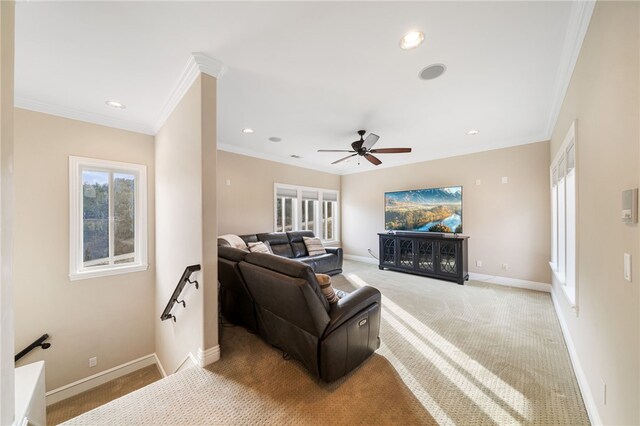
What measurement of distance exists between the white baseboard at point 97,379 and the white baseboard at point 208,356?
2.17 meters

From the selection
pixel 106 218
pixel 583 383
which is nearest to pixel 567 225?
pixel 583 383

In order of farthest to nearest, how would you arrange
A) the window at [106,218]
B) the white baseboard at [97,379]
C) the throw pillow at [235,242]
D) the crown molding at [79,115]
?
the throw pillow at [235,242], the window at [106,218], the white baseboard at [97,379], the crown molding at [79,115]

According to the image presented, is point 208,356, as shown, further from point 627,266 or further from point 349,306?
→ point 627,266

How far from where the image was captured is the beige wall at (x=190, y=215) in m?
2.08

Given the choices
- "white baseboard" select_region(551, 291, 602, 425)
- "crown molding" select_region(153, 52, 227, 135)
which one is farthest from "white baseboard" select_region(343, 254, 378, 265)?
"crown molding" select_region(153, 52, 227, 135)

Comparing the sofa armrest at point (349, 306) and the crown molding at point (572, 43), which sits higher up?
the crown molding at point (572, 43)

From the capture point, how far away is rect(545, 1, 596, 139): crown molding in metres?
1.55

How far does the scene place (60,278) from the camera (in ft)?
9.59

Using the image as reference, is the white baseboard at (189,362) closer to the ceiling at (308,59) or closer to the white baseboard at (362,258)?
the ceiling at (308,59)

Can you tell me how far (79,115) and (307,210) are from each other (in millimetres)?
4637

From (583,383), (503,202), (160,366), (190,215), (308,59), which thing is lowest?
(160,366)

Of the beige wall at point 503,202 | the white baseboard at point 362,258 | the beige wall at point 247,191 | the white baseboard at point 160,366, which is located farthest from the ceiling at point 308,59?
the white baseboard at point 362,258

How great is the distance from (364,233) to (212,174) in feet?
17.3

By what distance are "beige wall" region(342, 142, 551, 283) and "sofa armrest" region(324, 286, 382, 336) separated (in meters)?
3.73
